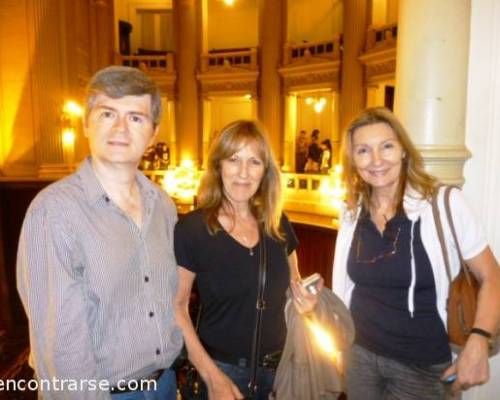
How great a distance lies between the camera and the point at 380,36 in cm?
1215

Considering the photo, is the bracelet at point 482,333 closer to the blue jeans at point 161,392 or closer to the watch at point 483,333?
the watch at point 483,333

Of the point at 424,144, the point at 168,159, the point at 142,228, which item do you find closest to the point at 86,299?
the point at 142,228

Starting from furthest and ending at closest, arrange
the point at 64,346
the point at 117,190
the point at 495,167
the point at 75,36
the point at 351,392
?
1. the point at 75,36
2. the point at 495,167
3. the point at 351,392
4. the point at 117,190
5. the point at 64,346

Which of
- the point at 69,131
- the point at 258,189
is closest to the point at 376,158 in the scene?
the point at 258,189

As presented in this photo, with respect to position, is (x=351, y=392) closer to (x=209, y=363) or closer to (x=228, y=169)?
(x=209, y=363)

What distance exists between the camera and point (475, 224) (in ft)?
5.35

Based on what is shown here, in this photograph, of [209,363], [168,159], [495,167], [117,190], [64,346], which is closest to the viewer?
[64,346]

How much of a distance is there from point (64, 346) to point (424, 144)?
5.93ft

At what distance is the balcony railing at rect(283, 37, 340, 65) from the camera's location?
44.6ft

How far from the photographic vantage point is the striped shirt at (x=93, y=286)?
130 cm

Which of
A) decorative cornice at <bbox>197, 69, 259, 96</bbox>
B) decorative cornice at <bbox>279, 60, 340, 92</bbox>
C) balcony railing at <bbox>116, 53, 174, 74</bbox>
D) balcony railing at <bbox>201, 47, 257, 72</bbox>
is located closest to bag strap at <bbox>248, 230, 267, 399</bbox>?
decorative cornice at <bbox>279, 60, 340, 92</bbox>

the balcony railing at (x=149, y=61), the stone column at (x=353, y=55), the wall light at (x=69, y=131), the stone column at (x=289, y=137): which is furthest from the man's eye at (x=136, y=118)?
the balcony railing at (x=149, y=61)

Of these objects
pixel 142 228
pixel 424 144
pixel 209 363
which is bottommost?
pixel 209 363

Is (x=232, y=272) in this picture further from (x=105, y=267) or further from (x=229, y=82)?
(x=229, y=82)
